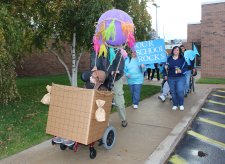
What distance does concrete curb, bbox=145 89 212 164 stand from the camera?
4.79m

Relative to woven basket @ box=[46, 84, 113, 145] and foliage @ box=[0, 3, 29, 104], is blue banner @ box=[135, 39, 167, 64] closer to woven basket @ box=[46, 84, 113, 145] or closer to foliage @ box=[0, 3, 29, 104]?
foliage @ box=[0, 3, 29, 104]

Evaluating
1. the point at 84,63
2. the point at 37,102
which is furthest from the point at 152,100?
the point at 84,63

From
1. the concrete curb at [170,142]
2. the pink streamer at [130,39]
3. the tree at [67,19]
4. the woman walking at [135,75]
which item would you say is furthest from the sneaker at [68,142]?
the tree at [67,19]

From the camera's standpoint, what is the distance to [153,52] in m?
8.97

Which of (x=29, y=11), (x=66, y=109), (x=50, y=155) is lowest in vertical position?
(x=50, y=155)

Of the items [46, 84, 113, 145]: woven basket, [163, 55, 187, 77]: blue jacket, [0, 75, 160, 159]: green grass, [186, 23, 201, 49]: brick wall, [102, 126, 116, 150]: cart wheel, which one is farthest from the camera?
[186, 23, 201, 49]: brick wall

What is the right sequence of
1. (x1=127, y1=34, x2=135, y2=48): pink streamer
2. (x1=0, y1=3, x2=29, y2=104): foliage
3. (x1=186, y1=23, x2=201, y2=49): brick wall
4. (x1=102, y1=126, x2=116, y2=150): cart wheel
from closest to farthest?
(x1=102, y1=126, x2=116, y2=150): cart wheel, (x1=127, y1=34, x2=135, y2=48): pink streamer, (x1=0, y1=3, x2=29, y2=104): foliage, (x1=186, y1=23, x2=201, y2=49): brick wall

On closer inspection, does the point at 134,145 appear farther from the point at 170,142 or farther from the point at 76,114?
the point at 76,114

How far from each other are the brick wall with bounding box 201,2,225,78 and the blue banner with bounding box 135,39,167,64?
10.2 metres

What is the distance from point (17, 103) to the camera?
9.01 meters

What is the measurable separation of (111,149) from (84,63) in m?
19.4

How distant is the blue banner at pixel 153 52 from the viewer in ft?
28.9

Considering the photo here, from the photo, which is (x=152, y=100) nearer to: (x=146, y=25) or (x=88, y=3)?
(x=146, y=25)

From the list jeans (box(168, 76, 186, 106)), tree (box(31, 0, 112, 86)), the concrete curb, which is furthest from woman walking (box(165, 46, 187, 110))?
tree (box(31, 0, 112, 86))
